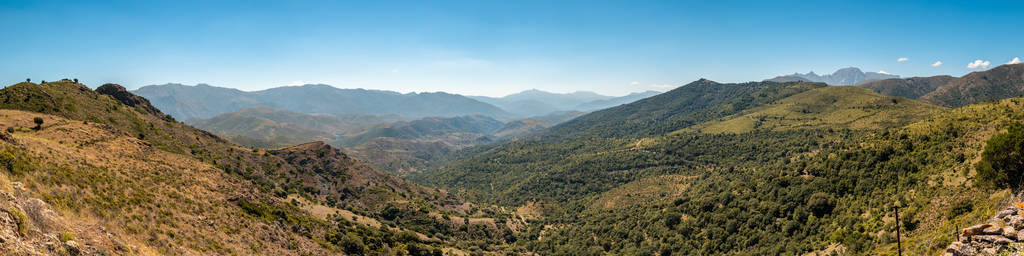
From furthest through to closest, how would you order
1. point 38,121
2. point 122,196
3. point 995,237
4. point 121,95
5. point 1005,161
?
point 121,95 < point 38,121 < point 122,196 < point 1005,161 < point 995,237

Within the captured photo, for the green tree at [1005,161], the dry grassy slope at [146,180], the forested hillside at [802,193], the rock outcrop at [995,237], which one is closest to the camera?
the rock outcrop at [995,237]

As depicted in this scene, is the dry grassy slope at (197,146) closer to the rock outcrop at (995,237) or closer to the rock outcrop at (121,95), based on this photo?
the rock outcrop at (121,95)

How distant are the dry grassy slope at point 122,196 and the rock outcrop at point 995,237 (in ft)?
165

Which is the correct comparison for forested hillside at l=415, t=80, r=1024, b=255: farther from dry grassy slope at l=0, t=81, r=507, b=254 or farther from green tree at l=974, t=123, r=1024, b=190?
dry grassy slope at l=0, t=81, r=507, b=254

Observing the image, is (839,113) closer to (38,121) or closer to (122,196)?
(122,196)

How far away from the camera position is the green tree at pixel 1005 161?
32219 millimetres

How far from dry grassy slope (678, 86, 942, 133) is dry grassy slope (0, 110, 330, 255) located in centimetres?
14706

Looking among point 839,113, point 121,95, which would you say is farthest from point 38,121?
point 839,113

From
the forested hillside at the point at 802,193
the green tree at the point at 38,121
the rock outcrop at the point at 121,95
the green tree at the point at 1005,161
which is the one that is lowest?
the forested hillside at the point at 802,193

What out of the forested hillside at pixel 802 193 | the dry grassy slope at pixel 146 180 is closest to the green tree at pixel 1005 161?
the forested hillside at pixel 802 193

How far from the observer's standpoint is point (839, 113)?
150500 millimetres

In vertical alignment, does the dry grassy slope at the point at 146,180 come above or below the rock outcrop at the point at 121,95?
below

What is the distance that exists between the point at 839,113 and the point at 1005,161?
146004 mm

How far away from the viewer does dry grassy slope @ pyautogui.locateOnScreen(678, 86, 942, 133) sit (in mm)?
118750
